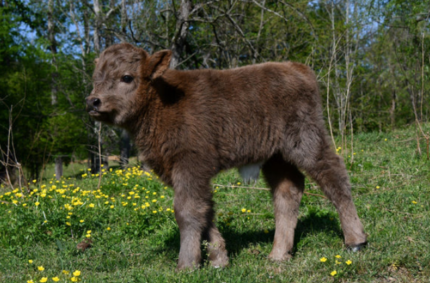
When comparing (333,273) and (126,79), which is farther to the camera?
(126,79)

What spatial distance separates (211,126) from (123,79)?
1034mm

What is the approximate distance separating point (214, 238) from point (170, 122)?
1.38m

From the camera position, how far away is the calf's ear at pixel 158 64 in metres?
4.48

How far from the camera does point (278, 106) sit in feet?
15.8

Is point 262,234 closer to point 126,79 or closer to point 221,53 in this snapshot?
point 126,79

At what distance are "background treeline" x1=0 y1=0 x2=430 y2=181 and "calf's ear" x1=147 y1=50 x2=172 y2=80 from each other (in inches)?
108

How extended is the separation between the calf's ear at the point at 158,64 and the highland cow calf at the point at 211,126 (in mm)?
10

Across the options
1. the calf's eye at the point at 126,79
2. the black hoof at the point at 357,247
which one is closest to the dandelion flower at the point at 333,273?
the black hoof at the point at 357,247

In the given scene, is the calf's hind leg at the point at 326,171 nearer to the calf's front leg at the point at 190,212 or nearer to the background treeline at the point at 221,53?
the calf's front leg at the point at 190,212

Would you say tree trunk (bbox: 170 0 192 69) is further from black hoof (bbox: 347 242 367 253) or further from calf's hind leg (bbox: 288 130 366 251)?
black hoof (bbox: 347 242 367 253)

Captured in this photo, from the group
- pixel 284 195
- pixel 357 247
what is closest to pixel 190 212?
pixel 284 195

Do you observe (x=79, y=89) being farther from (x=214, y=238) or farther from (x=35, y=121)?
(x=214, y=238)

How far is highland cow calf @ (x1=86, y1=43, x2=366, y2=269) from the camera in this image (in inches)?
173

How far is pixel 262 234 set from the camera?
576 centimetres
